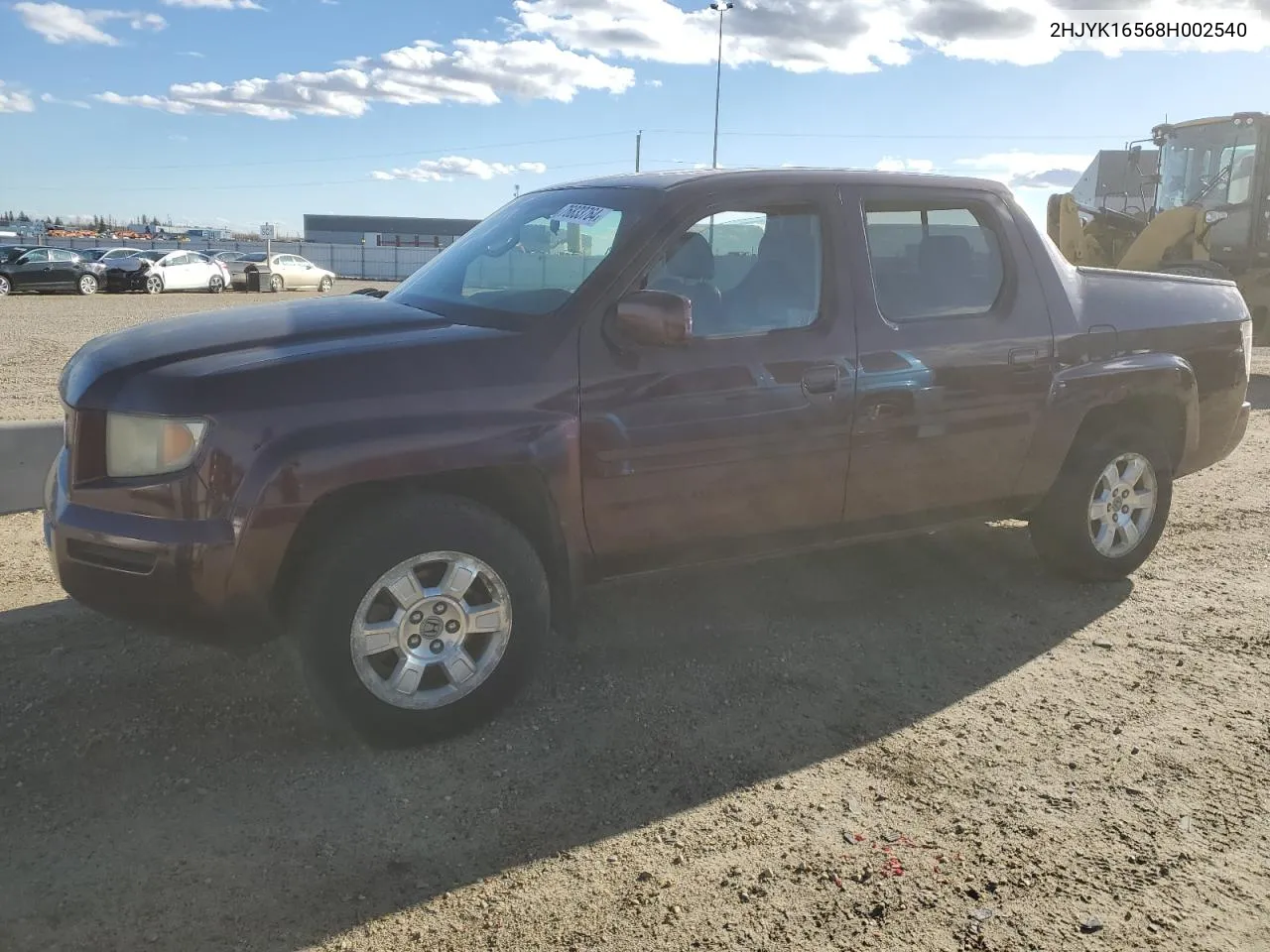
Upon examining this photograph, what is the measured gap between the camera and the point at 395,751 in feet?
11.4

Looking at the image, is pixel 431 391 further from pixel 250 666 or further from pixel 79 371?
pixel 250 666

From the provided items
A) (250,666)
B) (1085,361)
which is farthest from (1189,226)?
(250,666)

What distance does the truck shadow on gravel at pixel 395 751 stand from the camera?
2.72 m

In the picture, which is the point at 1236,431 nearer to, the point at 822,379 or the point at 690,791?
the point at 822,379

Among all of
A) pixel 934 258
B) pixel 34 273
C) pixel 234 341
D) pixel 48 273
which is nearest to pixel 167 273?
pixel 48 273

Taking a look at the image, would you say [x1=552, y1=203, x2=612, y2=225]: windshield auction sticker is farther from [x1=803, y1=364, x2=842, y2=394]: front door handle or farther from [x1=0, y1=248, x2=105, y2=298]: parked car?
[x1=0, y1=248, x2=105, y2=298]: parked car

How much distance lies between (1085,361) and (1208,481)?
365cm

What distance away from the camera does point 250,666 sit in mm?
4020

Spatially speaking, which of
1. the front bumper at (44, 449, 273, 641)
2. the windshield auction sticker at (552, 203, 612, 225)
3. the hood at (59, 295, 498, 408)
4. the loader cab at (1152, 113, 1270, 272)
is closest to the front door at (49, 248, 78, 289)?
the loader cab at (1152, 113, 1270, 272)

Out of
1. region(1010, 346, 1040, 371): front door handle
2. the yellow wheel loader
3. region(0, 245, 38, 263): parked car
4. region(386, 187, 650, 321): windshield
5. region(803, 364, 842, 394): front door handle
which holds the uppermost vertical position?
the yellow wheel loader

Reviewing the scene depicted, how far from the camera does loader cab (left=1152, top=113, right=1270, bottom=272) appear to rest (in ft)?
45.3

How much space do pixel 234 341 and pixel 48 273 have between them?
96.9 ft

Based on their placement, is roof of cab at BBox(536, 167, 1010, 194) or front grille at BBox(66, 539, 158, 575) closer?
front grille at BBox(66, 539, 158, 575)

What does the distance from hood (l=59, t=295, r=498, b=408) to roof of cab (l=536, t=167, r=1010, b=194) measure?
0.99m
